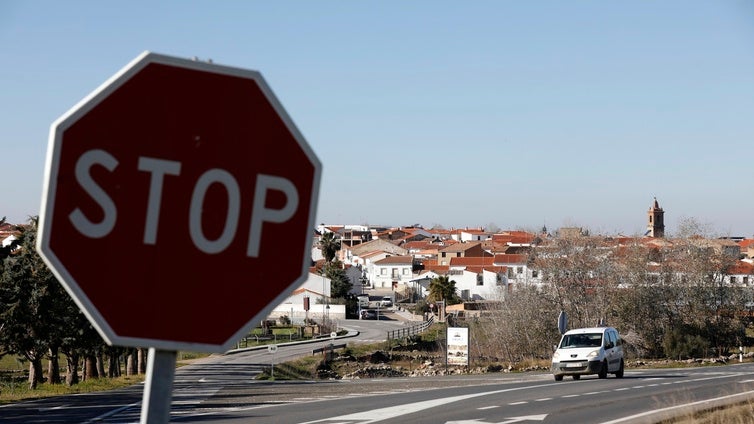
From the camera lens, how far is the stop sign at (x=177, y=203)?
2.68 metres

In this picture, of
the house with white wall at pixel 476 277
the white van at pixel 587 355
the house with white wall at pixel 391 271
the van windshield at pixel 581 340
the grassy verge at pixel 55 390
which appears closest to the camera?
the grassy verge at pixel 55 390

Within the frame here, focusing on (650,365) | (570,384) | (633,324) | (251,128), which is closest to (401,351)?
(633,324)

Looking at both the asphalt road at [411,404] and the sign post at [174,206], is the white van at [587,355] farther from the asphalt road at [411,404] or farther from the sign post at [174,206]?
the sign post at [174,206]

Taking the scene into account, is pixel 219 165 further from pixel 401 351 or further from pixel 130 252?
pixel 401 351

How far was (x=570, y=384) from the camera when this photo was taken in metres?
27.4

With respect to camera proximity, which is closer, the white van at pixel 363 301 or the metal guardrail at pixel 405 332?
the metal guardrail at pixel 405 332

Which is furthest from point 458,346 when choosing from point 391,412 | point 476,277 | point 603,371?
point 476,277

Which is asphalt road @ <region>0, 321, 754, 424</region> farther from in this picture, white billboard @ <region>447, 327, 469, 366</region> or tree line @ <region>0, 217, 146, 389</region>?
white billboard @ <region>447, 327, 469, 366</region>

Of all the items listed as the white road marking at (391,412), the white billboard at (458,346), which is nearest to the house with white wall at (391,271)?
the white billboard at (458,346)

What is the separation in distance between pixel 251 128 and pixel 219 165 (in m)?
0.15

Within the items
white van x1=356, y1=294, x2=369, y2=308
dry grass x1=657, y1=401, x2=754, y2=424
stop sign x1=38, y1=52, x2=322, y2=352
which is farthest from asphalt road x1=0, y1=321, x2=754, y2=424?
white van x1=356, y1=294, x2=369, y2=308

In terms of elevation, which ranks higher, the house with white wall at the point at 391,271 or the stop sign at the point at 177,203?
the house with white wall at the point at 391,271

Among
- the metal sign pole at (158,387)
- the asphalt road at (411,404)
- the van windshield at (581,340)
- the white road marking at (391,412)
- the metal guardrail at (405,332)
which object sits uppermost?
the metal sign pole at (158,387)

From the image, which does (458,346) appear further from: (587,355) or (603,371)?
(587,355)
